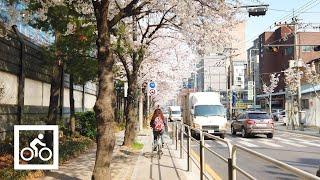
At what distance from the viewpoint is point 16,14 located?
555 inches

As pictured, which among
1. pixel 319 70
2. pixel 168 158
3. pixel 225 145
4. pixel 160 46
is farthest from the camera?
pixel 319 70

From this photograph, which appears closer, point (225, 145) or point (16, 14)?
point (225, 145)

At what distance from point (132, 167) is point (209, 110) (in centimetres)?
1750

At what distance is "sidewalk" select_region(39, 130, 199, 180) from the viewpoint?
1209cm

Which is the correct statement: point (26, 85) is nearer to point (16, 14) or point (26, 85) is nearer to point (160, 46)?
Result: point (16, 14)

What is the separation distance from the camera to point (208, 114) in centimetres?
3097

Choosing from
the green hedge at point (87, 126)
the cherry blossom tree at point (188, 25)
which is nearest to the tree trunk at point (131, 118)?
the cherry blossom tree at point (188, 25)

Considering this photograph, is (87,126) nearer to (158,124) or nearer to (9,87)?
(9,87)

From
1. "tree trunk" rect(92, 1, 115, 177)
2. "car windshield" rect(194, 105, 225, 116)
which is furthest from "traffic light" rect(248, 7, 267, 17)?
"car windshield" rect(194, 105, 225, 116)

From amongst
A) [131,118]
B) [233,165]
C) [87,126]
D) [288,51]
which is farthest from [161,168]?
[288,51]

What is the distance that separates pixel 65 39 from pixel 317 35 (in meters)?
81.5

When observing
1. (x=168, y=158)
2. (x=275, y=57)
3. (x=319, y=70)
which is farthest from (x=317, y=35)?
Result: (x=168, y=158)

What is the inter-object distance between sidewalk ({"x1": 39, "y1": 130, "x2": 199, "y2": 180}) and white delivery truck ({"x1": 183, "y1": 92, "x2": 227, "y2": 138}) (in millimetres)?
11855

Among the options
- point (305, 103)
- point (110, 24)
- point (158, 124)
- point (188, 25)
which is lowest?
point (158, 124)
